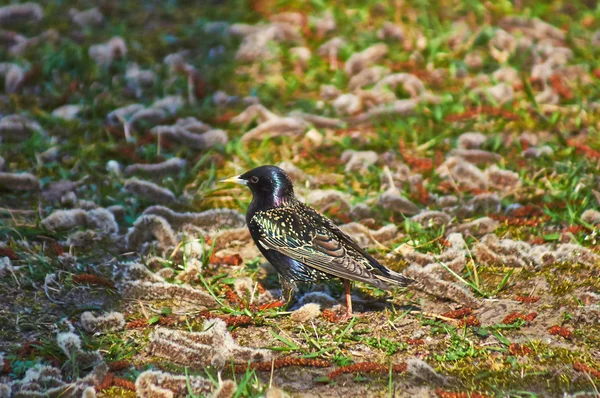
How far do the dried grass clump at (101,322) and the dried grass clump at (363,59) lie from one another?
4.84 meters

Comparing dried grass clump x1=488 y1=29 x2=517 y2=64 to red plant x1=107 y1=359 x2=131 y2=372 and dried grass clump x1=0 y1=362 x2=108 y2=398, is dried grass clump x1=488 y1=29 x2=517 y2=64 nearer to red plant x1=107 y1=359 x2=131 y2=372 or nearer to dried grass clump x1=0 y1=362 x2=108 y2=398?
red plant x1=107 y1=359 x2=131 y2=372

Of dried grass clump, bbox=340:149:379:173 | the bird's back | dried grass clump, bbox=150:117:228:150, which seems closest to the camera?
the bird's back

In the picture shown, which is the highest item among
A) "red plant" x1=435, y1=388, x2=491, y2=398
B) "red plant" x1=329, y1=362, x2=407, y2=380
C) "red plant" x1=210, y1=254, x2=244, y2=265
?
"red plant" x1=435, y1=388, x2=491, y2=398

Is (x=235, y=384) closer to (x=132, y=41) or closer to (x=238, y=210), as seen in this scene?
(x=238, y=210)

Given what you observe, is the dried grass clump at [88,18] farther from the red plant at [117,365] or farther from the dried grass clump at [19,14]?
the red plant at [117,365]

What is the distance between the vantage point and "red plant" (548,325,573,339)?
4.91 meters

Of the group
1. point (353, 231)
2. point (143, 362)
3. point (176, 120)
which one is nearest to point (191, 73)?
point (176, 120)

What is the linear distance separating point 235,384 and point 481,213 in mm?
3156

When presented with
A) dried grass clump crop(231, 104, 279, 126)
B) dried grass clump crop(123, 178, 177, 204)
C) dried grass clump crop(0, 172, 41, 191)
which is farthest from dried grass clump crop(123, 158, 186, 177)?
dried grass clump crop(231, 104, 279, 126)

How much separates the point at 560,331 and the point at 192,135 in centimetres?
412

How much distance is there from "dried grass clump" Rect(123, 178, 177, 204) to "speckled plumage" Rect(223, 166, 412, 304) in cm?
115

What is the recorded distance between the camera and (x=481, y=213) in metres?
6.64

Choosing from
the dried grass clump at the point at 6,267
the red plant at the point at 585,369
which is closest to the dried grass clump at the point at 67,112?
the dried grass clump at the point at 6,267

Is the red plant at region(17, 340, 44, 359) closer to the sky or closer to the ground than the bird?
closer to the ground
